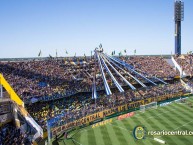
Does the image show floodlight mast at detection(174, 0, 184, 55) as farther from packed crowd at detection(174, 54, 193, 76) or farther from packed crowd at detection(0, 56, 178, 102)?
packed crowd at detection(0, 56, 178, 102)

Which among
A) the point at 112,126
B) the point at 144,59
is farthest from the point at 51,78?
the point at 144,59

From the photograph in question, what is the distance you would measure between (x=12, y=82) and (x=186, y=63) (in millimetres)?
51727

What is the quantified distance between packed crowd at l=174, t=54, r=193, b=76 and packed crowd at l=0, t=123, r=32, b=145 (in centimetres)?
5254

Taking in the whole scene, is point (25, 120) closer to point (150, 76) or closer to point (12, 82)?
point (12, 82)

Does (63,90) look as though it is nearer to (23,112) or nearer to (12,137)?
(23,112)

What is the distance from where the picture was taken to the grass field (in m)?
27.1

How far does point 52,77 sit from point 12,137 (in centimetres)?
2183

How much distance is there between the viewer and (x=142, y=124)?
33.1 m

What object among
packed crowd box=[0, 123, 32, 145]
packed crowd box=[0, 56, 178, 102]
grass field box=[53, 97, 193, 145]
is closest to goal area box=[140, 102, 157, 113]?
grass field box=[53, 97, 193, 145]

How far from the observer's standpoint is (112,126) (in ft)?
107

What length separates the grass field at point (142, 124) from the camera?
2712 centimetres

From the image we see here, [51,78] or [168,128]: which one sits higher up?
[51,78]

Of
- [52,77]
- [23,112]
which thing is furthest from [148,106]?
[23,112]

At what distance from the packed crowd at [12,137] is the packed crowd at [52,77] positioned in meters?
9.09
